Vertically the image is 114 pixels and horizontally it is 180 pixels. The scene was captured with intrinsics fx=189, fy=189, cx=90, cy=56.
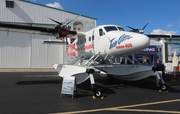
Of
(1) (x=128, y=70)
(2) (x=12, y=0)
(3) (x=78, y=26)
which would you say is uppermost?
(2) (x=12, y=0)

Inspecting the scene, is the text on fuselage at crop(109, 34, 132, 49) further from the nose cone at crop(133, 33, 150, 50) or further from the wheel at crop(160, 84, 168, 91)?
the wheel at crop(160, 84, 168, 91)

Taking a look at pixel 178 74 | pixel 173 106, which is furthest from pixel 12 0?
pixel 173 106

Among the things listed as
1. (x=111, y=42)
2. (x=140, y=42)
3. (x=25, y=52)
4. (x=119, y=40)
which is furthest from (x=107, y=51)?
(x=25, y=52)

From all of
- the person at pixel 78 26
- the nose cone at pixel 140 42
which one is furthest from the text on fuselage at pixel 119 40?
the person at pixel 78 26

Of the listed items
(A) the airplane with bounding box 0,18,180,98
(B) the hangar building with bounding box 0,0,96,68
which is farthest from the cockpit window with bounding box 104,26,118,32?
(B) the hangar building with bounding box 0,0,96,68

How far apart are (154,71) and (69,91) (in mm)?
5250

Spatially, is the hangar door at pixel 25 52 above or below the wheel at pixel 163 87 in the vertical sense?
above

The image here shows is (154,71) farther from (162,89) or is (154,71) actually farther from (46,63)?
(46,63)

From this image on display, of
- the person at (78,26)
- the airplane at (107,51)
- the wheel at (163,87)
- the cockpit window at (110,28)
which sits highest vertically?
the person at (78,26)

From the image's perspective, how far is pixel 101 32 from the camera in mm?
11656

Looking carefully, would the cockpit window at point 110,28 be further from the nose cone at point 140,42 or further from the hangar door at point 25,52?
the hangar door at point 25,52

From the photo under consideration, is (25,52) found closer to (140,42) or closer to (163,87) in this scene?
(163,87)

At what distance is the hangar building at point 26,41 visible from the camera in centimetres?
3141

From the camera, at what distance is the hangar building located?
3141 cm
